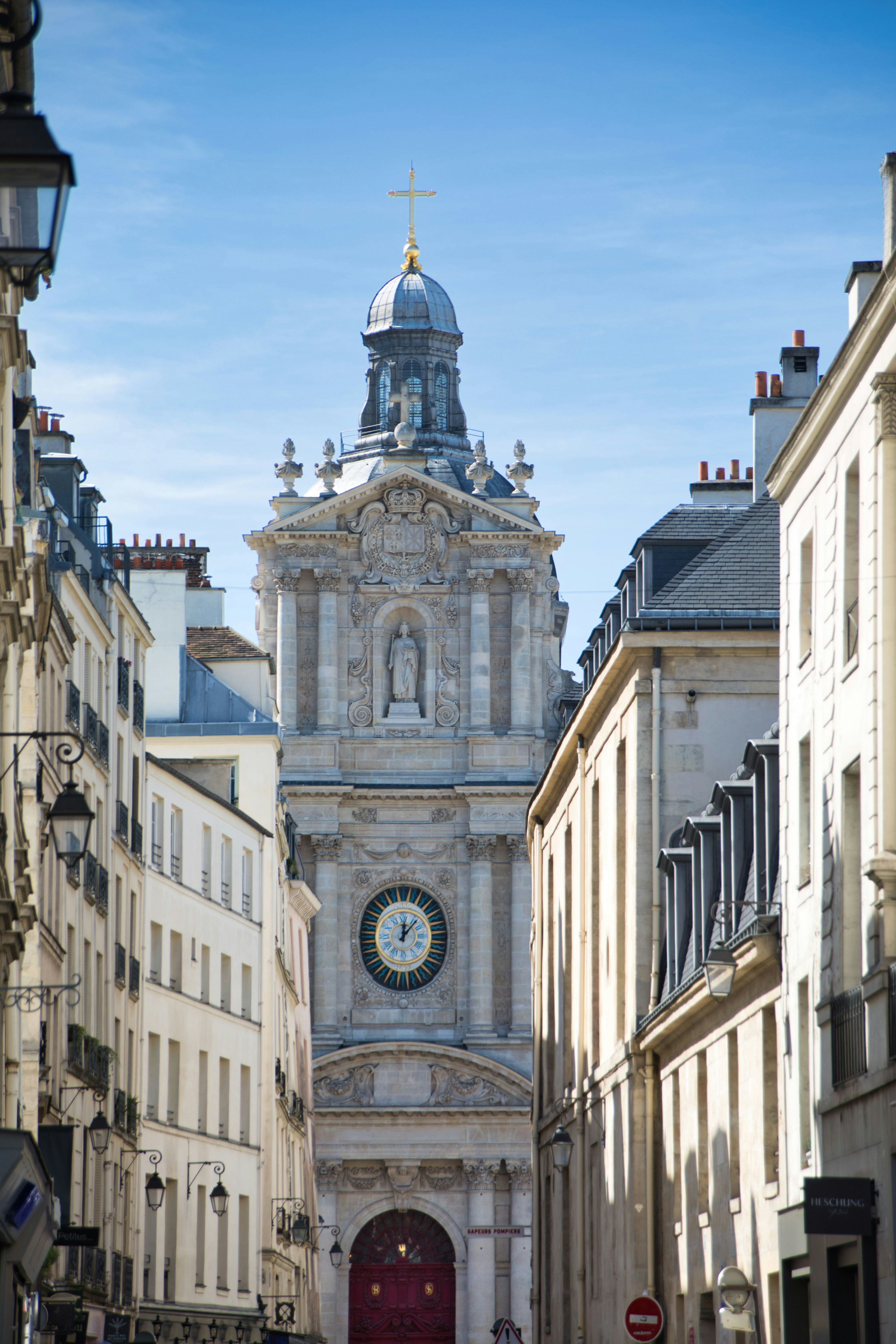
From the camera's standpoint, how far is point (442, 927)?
68.1 meters

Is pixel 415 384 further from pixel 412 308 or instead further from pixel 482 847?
pixel 482 847

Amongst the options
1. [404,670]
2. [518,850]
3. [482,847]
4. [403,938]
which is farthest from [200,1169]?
[404,670]

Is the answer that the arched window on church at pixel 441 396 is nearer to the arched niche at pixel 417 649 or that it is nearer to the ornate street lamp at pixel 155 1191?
the arched niche at pixel 417 649

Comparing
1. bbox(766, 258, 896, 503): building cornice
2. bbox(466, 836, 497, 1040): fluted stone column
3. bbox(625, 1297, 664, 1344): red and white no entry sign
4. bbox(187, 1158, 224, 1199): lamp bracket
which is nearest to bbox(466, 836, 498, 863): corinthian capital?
bbox(466, 836, 497, 1040): fluted stone column

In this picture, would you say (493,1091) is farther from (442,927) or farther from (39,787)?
(39,787)

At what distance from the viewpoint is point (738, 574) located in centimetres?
2964

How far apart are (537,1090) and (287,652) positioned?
2656 centimetres

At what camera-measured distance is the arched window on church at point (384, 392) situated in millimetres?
74938

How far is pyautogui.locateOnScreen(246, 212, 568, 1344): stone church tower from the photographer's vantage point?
Answer: 6631 cm

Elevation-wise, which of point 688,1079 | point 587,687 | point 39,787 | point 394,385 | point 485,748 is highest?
point 394,385

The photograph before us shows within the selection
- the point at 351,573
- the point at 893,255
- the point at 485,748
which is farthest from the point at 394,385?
the point at 893,255

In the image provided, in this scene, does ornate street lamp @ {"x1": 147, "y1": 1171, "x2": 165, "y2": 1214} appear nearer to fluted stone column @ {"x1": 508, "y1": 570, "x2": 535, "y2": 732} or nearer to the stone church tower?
the stone church tower

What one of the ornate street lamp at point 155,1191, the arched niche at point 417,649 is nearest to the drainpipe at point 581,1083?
the ornate street lamp at point 155,1191

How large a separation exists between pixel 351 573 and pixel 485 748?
643 cm
